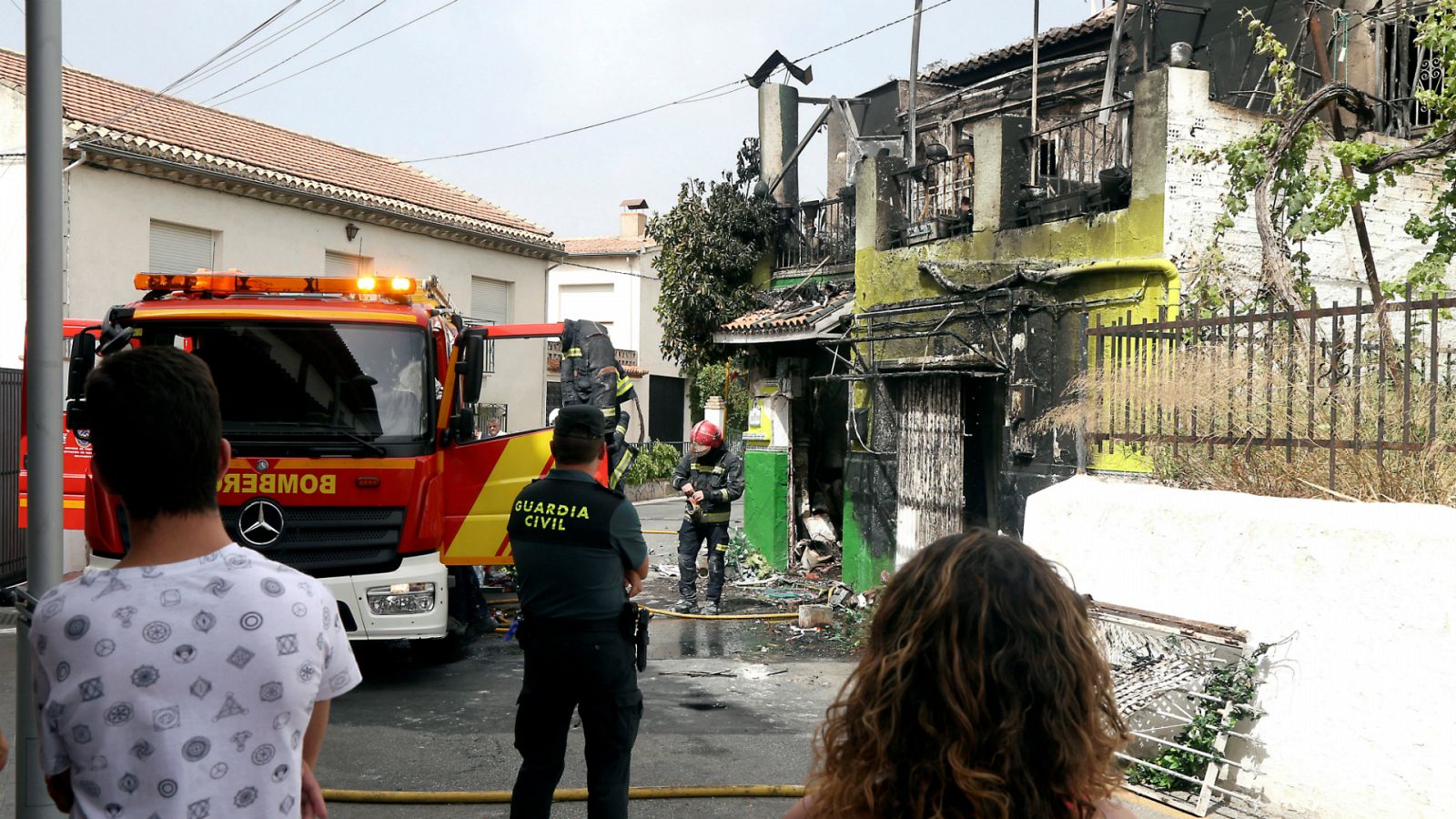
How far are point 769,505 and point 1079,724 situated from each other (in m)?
13.3

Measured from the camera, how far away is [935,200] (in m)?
12.7

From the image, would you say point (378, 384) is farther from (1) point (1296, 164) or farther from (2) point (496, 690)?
(1) point (1296, 164)

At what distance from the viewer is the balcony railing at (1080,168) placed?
9.98 m

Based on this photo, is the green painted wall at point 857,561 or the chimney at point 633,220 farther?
the chimney at point 633,220

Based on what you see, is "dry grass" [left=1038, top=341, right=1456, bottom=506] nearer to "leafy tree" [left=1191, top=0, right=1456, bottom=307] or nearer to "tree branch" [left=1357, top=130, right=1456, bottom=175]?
"leafy tree" [left=1191, top=0, right=1456, bottom=307]

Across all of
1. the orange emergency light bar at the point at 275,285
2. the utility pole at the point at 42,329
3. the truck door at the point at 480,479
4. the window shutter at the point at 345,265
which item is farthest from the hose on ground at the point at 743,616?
the window shutter at the point at 345,265

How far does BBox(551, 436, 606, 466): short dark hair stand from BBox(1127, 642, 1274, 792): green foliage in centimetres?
304

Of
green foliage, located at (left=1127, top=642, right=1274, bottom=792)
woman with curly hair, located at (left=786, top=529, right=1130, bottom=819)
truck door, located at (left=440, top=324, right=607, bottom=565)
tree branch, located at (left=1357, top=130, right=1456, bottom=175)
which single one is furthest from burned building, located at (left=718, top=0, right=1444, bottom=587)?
woman with curly hair, located at (left=786, top=529, right=1130, bottom=819)

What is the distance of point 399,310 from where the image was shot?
8117 millimetres

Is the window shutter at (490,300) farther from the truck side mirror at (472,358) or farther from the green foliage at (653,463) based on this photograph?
the truck side mirror at (472,358)

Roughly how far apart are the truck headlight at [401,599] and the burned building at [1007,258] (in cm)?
429

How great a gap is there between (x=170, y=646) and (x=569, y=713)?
233cm

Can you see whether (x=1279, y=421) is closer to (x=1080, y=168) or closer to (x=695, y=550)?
(x=1080, y=168)

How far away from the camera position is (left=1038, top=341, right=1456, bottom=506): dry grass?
17.8 ft
